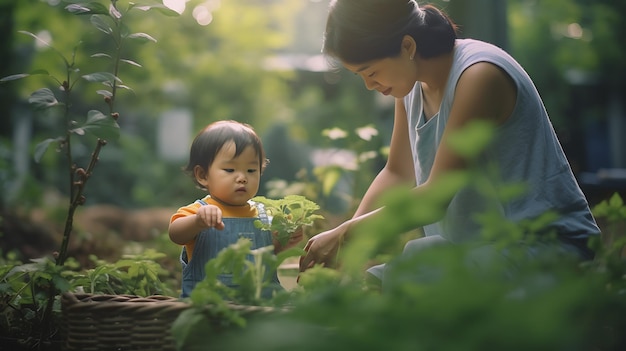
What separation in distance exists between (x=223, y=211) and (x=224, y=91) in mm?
10945

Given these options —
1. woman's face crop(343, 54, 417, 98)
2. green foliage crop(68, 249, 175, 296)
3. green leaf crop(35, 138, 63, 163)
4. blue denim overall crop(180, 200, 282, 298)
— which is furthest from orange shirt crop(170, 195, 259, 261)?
woman's face crop(343, 54, 417, 98)

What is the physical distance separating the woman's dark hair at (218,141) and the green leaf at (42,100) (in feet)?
1.37

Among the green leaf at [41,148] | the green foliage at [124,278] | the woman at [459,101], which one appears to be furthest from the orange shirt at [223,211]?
the green leaf at [41,148]

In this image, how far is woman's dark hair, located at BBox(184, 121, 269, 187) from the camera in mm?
2035

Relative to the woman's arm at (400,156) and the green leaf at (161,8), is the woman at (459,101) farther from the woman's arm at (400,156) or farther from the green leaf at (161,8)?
the green leaf at (161,8)

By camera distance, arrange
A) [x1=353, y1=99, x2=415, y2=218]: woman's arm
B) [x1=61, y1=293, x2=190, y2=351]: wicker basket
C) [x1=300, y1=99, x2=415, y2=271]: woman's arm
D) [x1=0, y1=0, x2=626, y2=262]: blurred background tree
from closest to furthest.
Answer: [x1=61, y1=293, x2=190, y2=351]: wicker basket < [x1=300, y1=99, x2=415, y2=271]: woman's arm < [x1=353, y1=99, x2=415, y2=218]: woman's arm < [x1=0, y1=0, x2=626, y2=262]: blurred background tree

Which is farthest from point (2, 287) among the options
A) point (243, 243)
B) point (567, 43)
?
point (567, 43)

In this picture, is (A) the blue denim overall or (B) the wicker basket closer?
(B) the wicker basket

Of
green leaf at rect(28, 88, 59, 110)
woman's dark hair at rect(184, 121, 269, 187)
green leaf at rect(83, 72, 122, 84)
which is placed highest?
green leaf at rect(83, 72, 122, 84)

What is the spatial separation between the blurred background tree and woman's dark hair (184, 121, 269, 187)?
3.52 m

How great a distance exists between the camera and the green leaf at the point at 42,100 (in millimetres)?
1787

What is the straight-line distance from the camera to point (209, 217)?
1787mm

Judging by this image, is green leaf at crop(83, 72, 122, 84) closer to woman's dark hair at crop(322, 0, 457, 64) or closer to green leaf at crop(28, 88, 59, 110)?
green leaf at crop(28, 88, 59, 110)

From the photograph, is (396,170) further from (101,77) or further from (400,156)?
(101,77)
